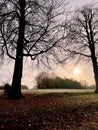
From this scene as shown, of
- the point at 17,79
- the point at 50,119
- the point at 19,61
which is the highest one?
the point at 19,61

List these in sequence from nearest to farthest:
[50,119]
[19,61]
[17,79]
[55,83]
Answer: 1. [50,119]
2. [17,79]
3. [19,61]
4. [55,83]

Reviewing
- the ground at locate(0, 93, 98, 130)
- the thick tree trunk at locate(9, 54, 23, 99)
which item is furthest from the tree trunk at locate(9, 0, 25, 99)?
Result: the ground at locate(0, 93, 98, 130)

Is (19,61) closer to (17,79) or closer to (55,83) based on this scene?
(17,79)

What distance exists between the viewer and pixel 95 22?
34500 millimetres

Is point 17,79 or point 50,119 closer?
point 50,119

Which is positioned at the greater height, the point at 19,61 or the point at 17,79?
the point at 19,61

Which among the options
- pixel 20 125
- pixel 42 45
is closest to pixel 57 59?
pixel 42 45

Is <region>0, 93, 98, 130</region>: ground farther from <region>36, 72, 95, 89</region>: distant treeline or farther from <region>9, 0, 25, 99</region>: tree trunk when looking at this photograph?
<region>36, 72, 95, 89</region>: distant treeline

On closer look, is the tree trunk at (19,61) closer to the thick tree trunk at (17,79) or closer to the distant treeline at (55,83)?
the thick tree trunk at (17,79)

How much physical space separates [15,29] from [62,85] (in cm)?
1827

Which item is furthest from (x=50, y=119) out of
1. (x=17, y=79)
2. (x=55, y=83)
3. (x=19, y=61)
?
(x=55, y=83)

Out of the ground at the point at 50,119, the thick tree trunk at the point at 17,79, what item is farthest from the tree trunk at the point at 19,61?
the ground at the point at 50,119

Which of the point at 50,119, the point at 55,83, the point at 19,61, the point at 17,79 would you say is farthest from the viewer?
the point at 55,83

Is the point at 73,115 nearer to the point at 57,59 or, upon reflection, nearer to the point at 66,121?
the point at 66,121
